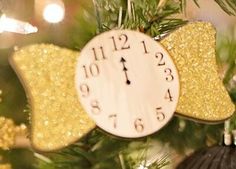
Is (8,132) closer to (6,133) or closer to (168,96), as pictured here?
(6,133)

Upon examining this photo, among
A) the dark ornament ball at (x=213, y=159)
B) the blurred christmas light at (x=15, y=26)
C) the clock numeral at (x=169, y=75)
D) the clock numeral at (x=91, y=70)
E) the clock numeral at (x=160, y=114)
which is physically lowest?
the dark ornament ball at (x=213, y=159)

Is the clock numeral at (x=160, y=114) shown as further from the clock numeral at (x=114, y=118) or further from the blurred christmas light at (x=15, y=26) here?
the blurred christmas light at (x=15, y=26)

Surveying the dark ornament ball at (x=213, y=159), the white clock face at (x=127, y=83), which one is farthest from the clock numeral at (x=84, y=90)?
the dark ornament ball at (x=213, y=159)

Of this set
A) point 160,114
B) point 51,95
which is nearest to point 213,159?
point 160,114

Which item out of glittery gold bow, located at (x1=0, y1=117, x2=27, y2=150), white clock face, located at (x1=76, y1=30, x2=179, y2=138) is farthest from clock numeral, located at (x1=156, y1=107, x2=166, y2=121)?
glittery gold bow, located at (x1=0, y1=117, x2=27, y2=150)

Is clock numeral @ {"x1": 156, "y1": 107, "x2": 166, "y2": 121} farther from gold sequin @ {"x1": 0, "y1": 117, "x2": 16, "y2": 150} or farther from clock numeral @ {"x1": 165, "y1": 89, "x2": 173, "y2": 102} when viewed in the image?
gold sequin @ {"x1": 0, "y1": 117, "x2": 16, "y2": 150}

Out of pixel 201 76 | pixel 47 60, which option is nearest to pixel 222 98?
pixel 201 76
